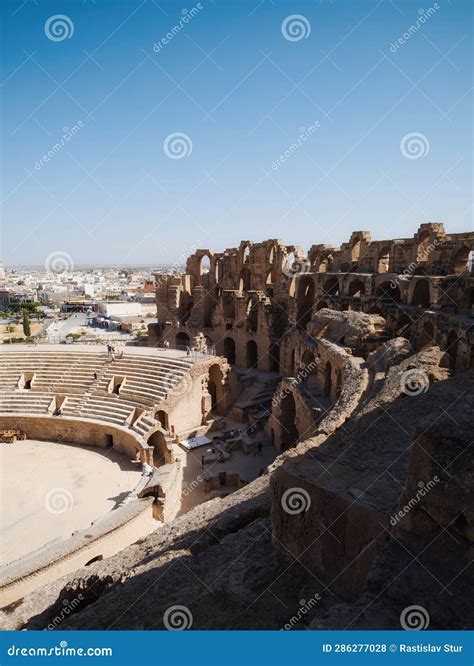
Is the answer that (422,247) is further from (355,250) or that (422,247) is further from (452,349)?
(452,349)

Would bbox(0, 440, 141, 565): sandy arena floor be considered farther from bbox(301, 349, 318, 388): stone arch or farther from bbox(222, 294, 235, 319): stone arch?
bbox(222, 294, 235, 319): stone arch

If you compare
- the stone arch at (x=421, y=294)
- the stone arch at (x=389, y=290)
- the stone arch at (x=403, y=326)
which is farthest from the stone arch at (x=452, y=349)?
the stone arch at (x=389, y=290)

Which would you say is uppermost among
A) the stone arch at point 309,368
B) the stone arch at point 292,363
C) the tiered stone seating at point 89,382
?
the stone arch at point 309,368

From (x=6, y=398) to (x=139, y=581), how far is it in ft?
54.9

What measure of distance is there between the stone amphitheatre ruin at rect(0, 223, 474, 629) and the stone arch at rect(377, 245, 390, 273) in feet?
0.36

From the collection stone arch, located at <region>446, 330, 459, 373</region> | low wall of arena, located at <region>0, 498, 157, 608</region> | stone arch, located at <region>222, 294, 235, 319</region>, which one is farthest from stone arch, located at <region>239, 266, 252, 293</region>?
low wall of arena, located at <region>0, 498, 157, 608</region>

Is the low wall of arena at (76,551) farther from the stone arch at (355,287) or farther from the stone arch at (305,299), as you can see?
the stone arch at (305,299)

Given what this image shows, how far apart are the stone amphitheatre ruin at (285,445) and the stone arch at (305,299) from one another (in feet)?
0.40

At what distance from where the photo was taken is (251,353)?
24.9 meters

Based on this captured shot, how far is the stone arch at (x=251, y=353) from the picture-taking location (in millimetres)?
24594

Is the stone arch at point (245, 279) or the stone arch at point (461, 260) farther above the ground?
the stone arch at point (461, 260)

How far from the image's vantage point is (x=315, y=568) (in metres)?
4.36

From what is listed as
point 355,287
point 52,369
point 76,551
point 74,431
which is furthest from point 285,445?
point 52,369

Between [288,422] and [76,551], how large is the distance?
8.56 m
